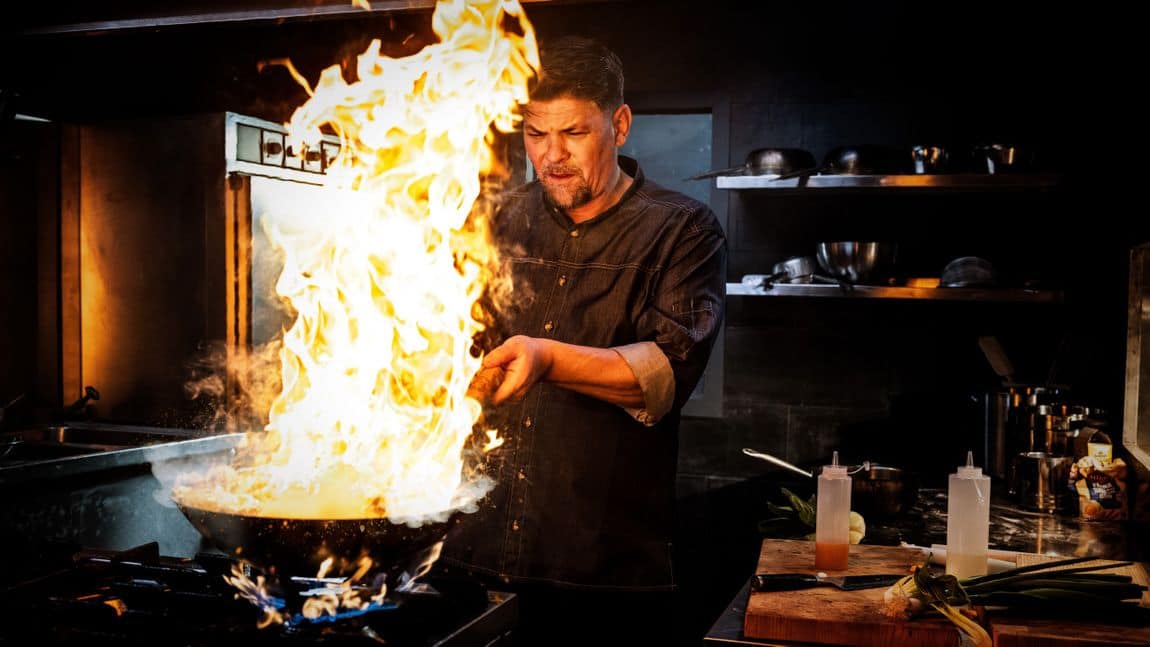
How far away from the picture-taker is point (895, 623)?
69.8 inches

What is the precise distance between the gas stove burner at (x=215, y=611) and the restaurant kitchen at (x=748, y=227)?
1964mm

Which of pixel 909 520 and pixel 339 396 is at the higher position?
pixel 339 396

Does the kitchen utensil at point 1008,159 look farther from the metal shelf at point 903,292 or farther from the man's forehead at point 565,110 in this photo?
the man's forehead at point 565,110

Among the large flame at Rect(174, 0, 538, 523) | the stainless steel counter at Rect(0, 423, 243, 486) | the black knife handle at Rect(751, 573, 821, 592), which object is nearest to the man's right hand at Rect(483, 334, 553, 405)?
the large flame at Rect(174, 0, 538, 523)

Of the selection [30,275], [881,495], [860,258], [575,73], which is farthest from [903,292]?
[30,275]

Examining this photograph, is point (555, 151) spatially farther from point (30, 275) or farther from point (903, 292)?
point (30, 275)

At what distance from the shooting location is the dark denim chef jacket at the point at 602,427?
251cm

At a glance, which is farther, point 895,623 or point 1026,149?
point 1026,149

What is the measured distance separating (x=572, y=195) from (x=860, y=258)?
74.4 inches

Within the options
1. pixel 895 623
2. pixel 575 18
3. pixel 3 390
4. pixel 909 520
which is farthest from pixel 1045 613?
pixel 3 390

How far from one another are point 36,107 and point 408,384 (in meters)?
3.40

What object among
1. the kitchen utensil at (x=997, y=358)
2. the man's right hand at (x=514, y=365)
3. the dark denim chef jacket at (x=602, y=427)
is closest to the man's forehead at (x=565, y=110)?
the dark denim chef jacket at (x=602, y=427)

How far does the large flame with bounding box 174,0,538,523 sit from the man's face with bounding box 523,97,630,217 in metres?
0.10

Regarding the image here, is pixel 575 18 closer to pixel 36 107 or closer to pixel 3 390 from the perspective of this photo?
pixel 36 107
